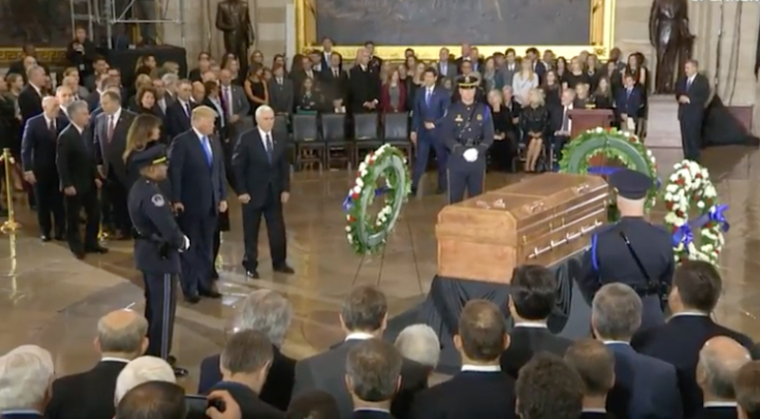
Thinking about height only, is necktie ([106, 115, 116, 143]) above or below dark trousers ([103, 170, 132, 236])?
above

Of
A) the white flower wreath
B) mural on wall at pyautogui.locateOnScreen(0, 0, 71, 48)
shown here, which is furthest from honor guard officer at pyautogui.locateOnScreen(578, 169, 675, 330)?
mural on wall at pyautogui.locateOnScreen(0, 0, 71, 48)

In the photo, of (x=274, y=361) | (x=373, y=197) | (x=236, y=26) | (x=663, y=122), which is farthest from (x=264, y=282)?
(x=663, y=122)

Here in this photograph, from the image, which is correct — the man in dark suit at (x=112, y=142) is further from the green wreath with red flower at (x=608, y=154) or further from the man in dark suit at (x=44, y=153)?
the green wreath with red flower at (x=608, y=154)

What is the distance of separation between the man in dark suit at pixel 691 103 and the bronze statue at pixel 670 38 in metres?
1.39

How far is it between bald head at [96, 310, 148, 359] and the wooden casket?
10.2 ft

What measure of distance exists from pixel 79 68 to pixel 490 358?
12.2m

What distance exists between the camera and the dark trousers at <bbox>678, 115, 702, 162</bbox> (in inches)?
595

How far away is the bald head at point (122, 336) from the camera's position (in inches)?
153

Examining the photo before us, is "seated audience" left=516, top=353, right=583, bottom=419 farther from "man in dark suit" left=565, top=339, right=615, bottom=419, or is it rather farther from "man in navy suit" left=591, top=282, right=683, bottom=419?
"man in navy suit" left=591, top=282, right=683, bottom=419

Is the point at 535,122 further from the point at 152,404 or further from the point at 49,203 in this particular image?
the point at 152,404

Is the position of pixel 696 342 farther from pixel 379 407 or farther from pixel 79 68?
pixel 79 68

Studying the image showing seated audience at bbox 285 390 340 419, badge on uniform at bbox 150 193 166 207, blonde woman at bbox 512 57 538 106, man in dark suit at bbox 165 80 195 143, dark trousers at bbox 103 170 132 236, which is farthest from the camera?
blonde woman at bbox 512 57 538 106

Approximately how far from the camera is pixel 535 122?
575 inches

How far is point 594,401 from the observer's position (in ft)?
11.3
